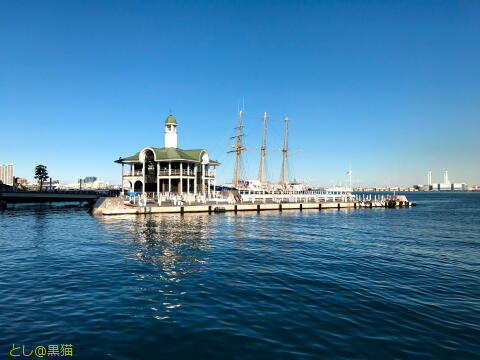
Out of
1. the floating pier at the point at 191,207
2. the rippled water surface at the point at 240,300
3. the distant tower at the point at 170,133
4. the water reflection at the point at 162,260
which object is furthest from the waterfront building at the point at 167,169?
the rippled water surface at the point at 240,300

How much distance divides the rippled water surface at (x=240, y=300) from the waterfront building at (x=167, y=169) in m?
34.1

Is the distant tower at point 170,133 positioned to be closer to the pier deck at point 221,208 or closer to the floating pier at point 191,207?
the floating pier at point 191,207

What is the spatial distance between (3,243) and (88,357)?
2246cm

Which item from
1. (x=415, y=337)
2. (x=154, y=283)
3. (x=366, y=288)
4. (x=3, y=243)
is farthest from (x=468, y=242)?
(x=3, y=243)

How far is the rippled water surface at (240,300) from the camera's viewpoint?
26.6 ft

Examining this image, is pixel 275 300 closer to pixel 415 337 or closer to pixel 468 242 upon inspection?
pixel 415 337

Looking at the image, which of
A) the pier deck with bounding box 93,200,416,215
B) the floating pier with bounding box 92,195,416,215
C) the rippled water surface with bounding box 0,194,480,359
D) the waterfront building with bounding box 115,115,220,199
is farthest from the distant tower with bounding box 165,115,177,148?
the rippled water surface with bounding box 0,194,480,359

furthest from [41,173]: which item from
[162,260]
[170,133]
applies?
[162,260]

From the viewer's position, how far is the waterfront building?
56.0 metres

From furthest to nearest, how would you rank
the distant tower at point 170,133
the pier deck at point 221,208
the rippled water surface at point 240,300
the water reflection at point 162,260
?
1. the distant tower at point 170,133
2. the pier deck at point 221,208
3. the water reflection at point 162,260
4. the rippled water surface at point 240,300

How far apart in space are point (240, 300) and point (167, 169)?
1943 inches

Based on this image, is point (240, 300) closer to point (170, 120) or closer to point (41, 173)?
point (170, 120)

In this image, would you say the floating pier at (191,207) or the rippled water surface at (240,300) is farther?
the floating pier at (191,207)

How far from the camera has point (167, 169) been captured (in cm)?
5794
